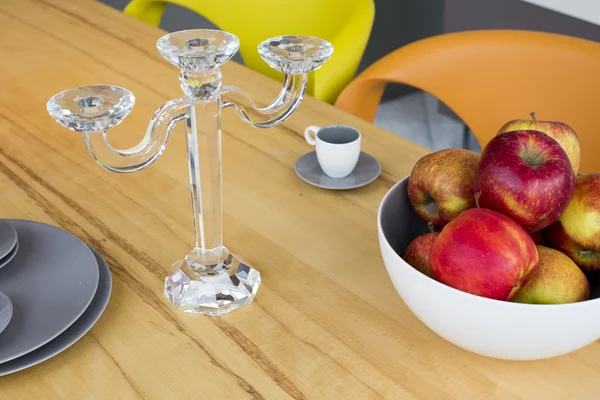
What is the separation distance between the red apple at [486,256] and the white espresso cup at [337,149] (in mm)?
308

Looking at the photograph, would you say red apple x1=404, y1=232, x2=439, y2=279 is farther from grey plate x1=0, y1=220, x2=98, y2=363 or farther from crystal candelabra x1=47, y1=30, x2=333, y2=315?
grey plate x1=0, y1=220, x2=98, y2=363

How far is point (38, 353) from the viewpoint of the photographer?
0.63 meters

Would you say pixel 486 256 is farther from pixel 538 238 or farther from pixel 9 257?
pixel 9 257

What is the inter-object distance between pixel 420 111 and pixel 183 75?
8.21 feet

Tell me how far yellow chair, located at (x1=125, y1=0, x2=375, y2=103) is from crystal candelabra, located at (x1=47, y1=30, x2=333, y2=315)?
674 mm

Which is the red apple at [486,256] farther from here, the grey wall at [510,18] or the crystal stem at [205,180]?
the grey wall at [510,18]

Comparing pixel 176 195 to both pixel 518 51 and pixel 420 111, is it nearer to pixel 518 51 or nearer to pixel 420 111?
pixel 518 51

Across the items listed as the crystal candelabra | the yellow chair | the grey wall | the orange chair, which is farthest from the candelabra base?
the grey wall

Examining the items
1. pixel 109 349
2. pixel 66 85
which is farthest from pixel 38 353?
pixel 66 85

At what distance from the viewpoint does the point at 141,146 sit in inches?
24.1

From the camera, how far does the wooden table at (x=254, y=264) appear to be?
0.62 metres

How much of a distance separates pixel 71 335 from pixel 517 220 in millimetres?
383

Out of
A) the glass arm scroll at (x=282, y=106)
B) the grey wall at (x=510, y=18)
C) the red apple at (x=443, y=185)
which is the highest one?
the glass arm scroll at (x=282, y=106)

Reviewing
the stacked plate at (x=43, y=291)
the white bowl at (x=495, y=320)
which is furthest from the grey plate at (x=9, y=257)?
the white bowl at (x=495, y=320)
